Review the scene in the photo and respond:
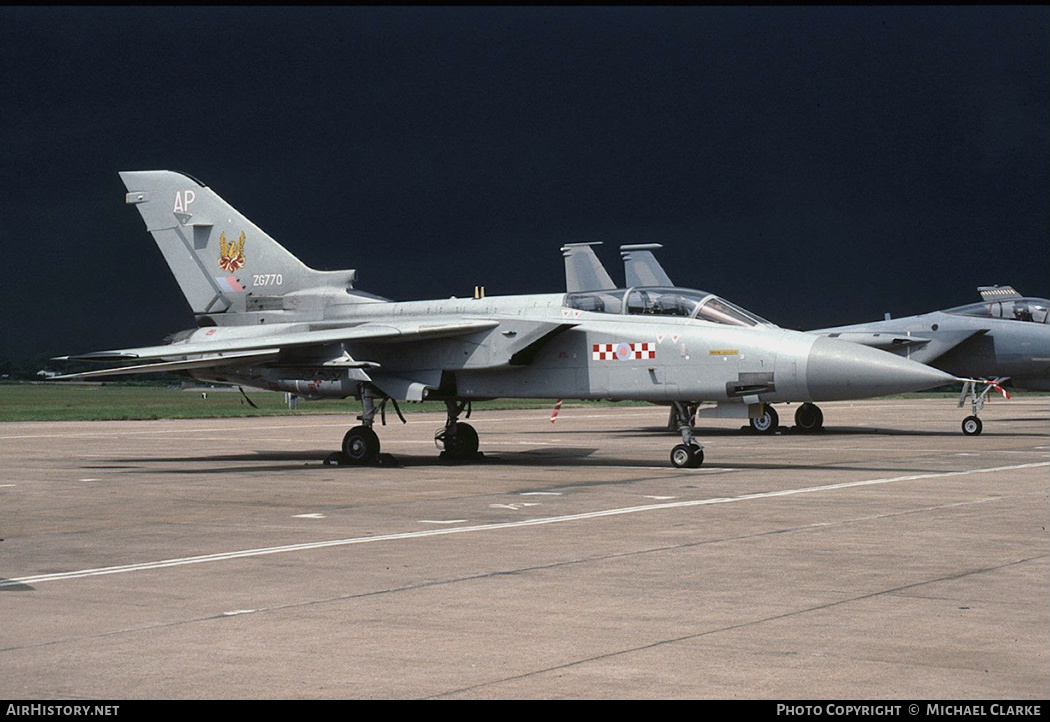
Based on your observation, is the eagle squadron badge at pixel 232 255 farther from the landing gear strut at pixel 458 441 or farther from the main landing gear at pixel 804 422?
the main landing gear at pixel 804 422

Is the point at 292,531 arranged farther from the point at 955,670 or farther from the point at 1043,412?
the point at 1043,412

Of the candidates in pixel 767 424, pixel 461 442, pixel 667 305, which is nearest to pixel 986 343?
pixel 767 424

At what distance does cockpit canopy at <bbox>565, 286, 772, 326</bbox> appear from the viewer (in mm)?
16594

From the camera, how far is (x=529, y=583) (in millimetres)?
7762

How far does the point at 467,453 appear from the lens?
62.4 ft

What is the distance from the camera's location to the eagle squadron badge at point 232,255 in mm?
19984

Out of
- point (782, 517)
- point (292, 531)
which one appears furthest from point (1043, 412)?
point (292, 531)

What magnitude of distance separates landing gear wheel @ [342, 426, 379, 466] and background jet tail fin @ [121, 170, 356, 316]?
2.88m

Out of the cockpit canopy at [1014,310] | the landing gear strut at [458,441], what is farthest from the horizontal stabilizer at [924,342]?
the landing gear strut at [458,441]

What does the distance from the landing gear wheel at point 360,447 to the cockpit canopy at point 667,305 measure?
3526mm

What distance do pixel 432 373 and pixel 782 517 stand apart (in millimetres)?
7860

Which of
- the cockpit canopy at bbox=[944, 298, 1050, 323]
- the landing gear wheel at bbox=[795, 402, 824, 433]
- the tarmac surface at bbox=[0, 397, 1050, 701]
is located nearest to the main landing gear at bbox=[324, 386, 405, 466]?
the tarmac surface at bbox=[0, 397, 1050, 701]

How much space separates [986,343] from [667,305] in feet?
35.2

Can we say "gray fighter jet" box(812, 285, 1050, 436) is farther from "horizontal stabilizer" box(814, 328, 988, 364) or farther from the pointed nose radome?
the pointed nose radome
